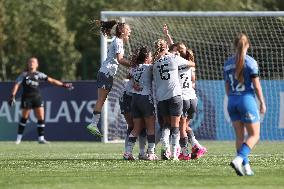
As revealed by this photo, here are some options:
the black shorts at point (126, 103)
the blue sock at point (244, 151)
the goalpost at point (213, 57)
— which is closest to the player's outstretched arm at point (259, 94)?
the blue sock at point (244, 151)

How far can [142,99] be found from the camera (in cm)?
1797

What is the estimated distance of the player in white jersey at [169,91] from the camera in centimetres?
1766

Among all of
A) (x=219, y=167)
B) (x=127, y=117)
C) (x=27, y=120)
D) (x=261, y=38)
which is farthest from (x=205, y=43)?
(x=219, y=167)

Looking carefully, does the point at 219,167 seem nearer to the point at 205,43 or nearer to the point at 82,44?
the point at 205,43

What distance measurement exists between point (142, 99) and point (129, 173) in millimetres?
3437

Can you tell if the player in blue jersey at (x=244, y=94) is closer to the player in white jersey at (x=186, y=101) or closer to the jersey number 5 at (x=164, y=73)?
the jersey number 5 at (x=164, y=73)

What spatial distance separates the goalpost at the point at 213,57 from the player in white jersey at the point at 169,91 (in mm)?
8171

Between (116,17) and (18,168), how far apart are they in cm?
1175

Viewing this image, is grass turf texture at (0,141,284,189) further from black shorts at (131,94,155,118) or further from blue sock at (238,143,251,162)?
black shorts at (131,94,155,118)

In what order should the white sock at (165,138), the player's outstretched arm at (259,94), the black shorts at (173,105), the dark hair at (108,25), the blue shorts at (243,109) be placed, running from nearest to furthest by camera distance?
the player's outstretched arm at (259,94) → the blue shorts at (243,109) → the black shorts at (173,105) → the white sock at (165,138) → the dark hair at (108,25)

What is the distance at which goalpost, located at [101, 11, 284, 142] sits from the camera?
26484 millimetres

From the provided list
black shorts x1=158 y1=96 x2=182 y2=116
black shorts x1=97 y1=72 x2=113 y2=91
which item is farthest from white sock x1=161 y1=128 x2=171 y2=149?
black shorts x1=97 y1=72 x2=113 y2=91

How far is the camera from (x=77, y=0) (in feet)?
171

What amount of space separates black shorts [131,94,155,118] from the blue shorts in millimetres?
3789
